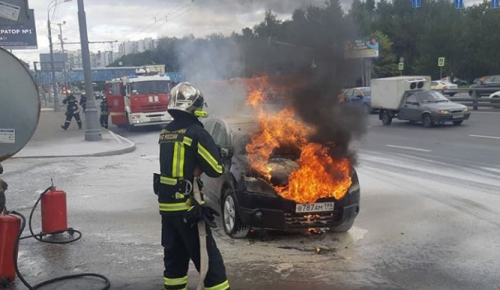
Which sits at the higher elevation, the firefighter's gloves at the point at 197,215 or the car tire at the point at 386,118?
the firefighter's gloves at the point at 197,215

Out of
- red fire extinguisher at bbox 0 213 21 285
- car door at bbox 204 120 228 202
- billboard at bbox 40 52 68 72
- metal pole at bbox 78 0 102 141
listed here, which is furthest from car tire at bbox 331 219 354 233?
billboard at bbox 40 52 68 72

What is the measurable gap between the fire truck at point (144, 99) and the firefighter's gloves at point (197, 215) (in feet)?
66.2

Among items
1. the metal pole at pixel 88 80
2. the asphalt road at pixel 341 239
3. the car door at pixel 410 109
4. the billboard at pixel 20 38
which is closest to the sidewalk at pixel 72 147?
the metal pole at pixel 88 80

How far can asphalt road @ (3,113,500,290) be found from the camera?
535 cm

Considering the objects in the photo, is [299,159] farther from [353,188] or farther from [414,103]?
[414,103]

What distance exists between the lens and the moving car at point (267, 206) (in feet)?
20.7

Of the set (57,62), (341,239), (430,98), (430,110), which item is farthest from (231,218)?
(57,62)

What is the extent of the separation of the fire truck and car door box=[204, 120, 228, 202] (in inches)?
646

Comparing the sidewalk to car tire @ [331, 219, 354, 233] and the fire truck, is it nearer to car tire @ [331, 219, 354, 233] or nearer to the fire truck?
the fire truck

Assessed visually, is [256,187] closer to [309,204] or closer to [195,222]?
[309,204]

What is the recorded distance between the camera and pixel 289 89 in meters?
7.73

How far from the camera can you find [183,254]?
4.36m

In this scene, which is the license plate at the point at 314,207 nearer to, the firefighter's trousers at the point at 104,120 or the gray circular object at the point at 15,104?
the gray circular object at the point at 15,104

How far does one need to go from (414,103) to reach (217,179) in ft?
55.2
